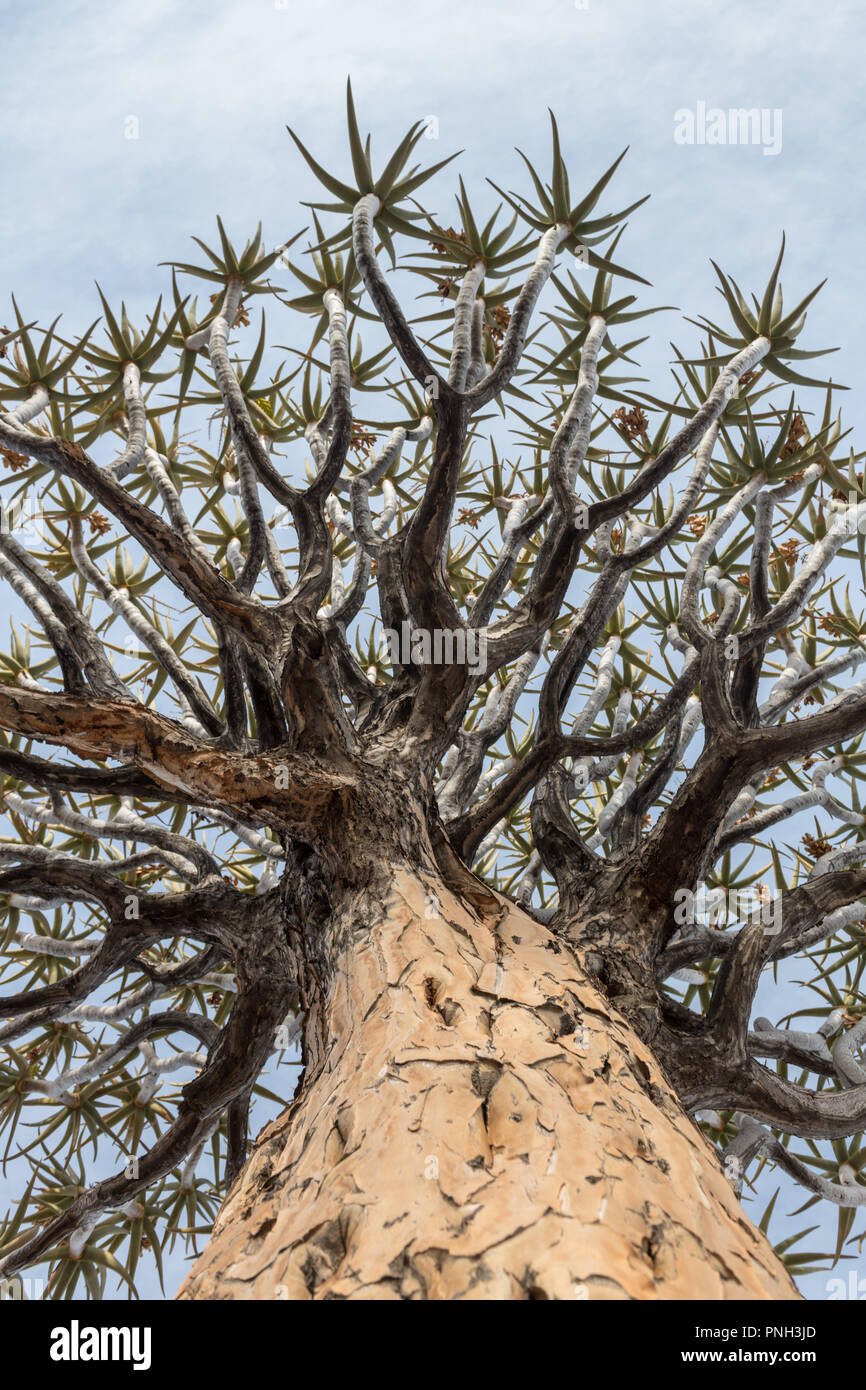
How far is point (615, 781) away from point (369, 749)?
4.01 m

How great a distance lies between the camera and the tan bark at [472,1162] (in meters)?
1.63

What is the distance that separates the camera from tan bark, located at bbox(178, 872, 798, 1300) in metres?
1.63

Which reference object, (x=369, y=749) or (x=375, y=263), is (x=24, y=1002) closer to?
(x=369, y=749)

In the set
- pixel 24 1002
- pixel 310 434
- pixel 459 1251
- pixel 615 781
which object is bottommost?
pixel 459 1251

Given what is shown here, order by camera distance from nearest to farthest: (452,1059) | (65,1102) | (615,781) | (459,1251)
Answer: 1. (459,1251)
2. (452,1059)
3. (65,1102)
4. (615,781)

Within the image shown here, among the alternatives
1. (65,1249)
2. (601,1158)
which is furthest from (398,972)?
(65,1249)

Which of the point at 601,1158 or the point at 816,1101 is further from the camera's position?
the point at 816,1101

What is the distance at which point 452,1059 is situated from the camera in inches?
85.2

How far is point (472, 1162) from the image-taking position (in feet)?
6.12

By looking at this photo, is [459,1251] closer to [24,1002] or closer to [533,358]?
[24,1002]

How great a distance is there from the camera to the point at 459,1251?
162 cm

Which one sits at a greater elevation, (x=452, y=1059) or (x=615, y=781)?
(x=615, y=781)

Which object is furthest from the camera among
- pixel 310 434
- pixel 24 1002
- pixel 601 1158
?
pixel 310 434

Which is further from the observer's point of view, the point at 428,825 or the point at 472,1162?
the point at 428,825
